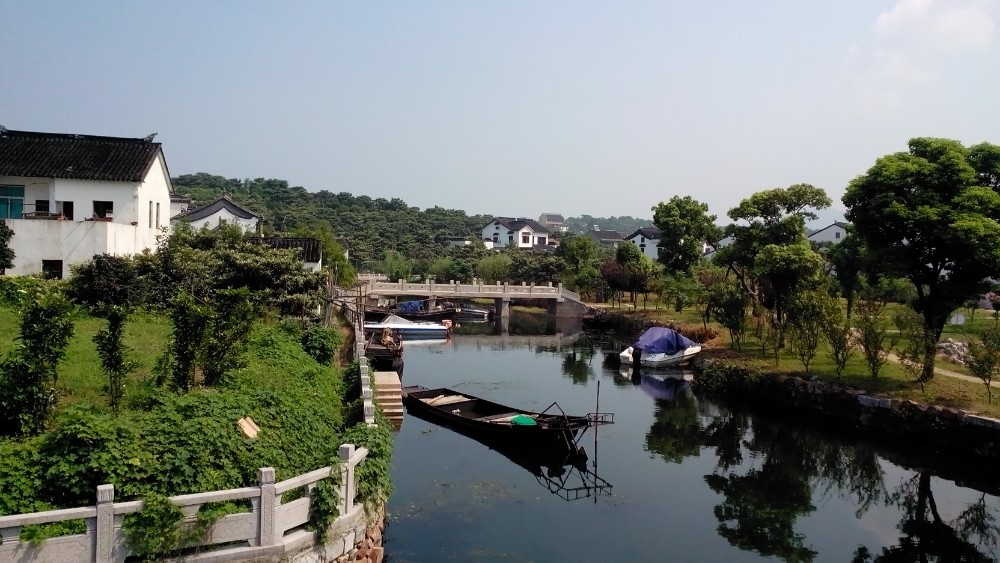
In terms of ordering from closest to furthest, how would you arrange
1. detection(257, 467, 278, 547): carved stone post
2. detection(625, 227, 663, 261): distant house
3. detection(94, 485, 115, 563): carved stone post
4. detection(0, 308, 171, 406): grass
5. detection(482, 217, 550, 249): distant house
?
A: detection(94, 485, 115, 563): carved stone post
detection(257, 467, 278, 547): carved stone post
detection(0, 308, 171, 406): grass
detection(625, 227, 663, 261): distant house
detection(482, 217, 550, 249): distant house

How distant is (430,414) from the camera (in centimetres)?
2064

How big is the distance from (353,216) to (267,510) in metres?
88.4

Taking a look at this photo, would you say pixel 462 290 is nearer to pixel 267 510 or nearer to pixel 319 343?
pixel 319 343

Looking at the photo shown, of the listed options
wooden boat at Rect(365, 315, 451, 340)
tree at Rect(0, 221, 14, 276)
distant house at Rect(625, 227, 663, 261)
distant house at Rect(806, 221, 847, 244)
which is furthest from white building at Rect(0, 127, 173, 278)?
distant house at Rect(625, 227, 663, 261)

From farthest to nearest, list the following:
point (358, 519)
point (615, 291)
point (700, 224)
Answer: point (615, 291) < point (700, 224) < point (358, 519)

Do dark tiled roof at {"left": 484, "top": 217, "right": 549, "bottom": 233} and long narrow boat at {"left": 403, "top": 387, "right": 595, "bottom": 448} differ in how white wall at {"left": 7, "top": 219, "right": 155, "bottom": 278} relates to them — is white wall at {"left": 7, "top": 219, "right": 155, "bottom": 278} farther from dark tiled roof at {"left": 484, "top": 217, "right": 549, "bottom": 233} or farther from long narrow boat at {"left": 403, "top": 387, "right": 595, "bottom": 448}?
dark tiled roof at {"left": 484, "top": 217, "right": 549, "bottom": 233}

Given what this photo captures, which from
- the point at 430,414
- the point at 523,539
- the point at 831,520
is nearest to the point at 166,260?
the point at 430,414

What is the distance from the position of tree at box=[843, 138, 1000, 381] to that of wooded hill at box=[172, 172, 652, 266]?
185ft

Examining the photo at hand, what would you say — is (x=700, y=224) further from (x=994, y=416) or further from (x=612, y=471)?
(x=612, y=471)

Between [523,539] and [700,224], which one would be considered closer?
[523,539]

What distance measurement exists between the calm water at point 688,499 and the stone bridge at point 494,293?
26356 millimetres

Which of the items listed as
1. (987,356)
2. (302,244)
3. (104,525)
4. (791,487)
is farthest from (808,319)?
(302,244)

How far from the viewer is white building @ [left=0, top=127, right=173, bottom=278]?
21672 millimetres

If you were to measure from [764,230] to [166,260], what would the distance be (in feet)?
82.2
